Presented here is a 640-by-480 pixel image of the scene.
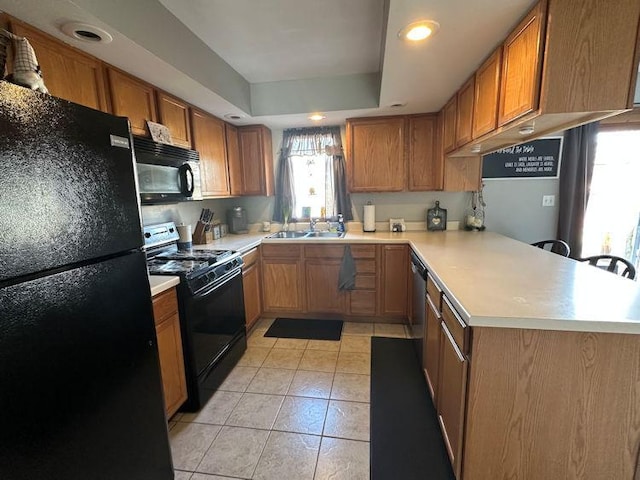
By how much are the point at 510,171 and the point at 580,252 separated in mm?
1074

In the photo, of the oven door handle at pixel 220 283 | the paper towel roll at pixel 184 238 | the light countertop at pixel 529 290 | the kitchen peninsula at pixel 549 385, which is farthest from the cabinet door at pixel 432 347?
the paper towel roll at pixel 184 238

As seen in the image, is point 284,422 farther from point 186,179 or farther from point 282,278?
point 186,179

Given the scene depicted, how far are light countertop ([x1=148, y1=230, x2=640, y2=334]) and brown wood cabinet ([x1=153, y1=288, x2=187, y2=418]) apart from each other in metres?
1.51

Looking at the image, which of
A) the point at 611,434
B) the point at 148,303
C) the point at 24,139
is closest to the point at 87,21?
the point at 24,139

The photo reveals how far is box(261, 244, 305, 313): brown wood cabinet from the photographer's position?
316 cm

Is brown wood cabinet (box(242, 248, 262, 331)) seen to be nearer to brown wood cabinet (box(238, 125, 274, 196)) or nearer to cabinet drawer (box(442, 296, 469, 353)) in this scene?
brown wood cabinet (box(238, 125, 274, 196))

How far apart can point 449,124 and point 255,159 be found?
2.00m

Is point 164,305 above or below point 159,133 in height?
below

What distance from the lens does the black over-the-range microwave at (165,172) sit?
1.89 m

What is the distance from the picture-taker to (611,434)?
1.17 metres

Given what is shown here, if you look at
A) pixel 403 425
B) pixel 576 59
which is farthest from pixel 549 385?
pixel 576 59

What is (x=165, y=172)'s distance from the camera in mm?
2105

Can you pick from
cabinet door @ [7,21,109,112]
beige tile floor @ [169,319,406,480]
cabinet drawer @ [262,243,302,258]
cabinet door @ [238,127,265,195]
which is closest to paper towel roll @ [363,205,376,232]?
cabinet drawer @ [262,243,302,258]

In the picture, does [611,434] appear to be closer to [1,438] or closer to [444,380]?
[444,380]
